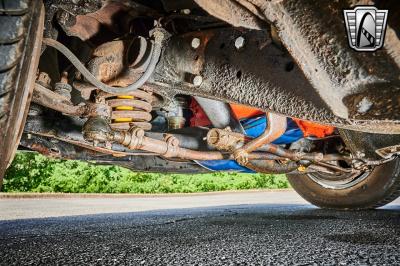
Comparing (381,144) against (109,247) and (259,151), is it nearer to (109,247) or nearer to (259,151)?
(259,151)

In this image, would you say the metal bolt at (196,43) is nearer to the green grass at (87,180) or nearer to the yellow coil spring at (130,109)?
the yellow coil spring at (130,109)

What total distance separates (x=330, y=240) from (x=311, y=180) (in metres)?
1.67

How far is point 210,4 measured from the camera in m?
0.88

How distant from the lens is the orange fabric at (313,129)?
2.03m

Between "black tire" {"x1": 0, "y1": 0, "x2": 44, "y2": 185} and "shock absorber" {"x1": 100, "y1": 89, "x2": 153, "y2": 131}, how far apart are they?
19.8 inches

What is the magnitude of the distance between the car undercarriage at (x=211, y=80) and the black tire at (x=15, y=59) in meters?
0.01

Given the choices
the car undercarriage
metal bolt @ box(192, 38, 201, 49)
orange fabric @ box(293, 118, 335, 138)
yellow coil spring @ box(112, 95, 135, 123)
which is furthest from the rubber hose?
orange fabric @ box(293, 118, 335, 138)

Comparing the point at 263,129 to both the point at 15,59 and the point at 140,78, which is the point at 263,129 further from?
the point at 15,59

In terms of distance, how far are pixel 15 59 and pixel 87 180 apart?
8480 millimetres

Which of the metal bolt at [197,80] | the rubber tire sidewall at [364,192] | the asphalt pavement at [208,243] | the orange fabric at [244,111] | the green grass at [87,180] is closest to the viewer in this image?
the asphalt pavement at [208,243]

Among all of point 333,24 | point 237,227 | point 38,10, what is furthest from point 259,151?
point 38,10

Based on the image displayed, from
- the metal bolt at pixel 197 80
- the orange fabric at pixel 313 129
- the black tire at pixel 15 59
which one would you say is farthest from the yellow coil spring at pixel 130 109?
the orange fabric at pixel 313 129

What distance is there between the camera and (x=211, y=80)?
1287 millimetres

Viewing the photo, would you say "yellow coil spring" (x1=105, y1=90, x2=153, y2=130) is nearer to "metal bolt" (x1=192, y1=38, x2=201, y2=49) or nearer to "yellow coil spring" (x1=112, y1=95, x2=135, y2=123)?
"yellow coil spring" (x1=112, y1=95, x2=135, y2=123)
